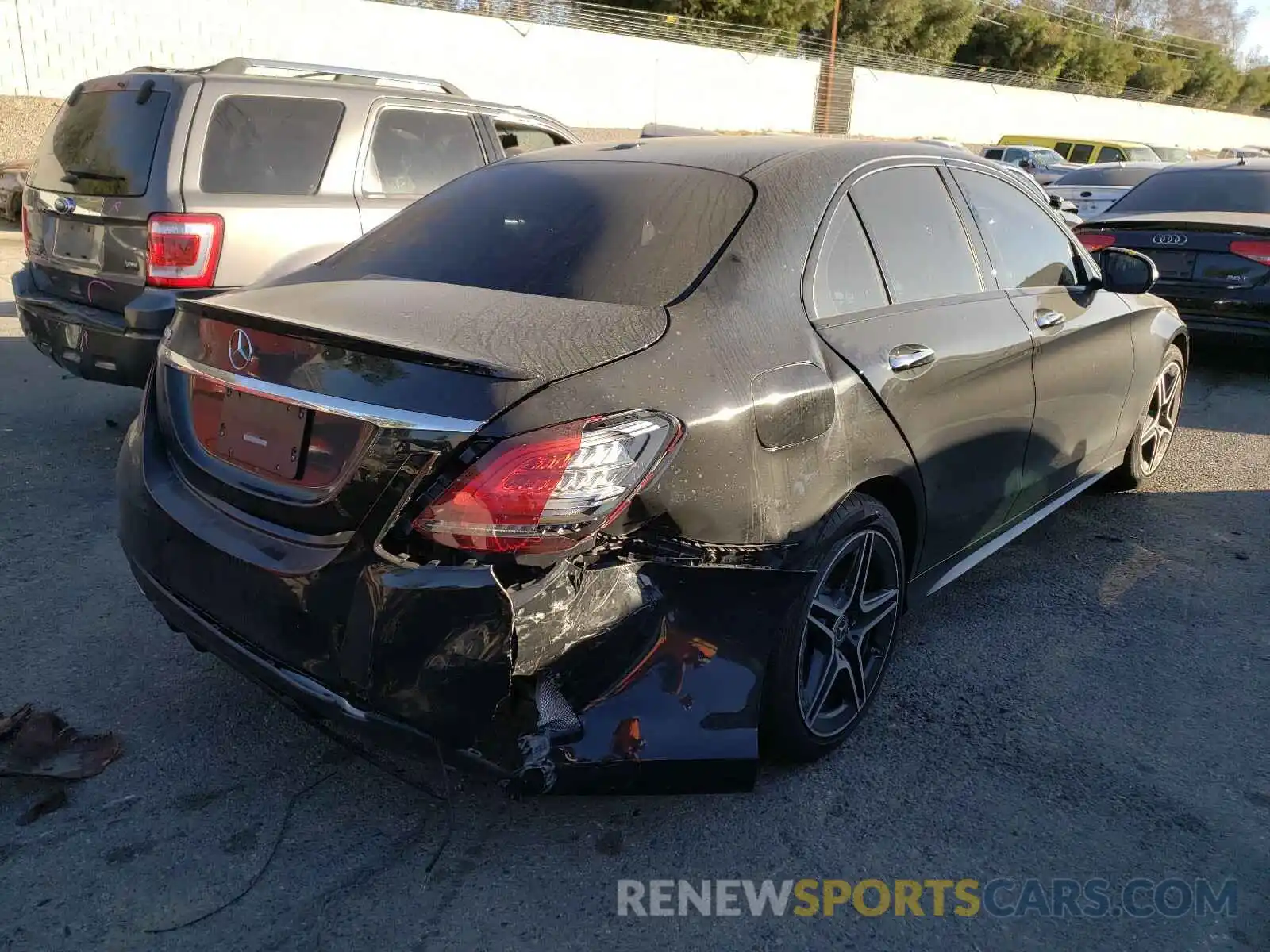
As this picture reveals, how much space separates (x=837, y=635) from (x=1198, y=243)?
6157mm

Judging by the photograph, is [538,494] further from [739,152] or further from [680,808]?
[739,152]

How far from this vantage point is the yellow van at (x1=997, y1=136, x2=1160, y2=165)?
84.8 ft

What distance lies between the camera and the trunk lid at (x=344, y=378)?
7.11 feet

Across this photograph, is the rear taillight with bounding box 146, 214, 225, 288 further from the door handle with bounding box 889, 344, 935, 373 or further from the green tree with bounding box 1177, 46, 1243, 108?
the green tree with bounding box 1177, 46, 1243, 108

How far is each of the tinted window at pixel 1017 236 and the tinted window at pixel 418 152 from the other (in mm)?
3297

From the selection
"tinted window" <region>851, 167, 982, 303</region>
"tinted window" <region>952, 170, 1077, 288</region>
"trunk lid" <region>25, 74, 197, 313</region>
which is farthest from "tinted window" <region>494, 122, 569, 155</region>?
"tinted window" <region>851, 167, 982, 303</region>

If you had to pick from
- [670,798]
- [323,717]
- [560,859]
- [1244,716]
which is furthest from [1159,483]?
[323,717]

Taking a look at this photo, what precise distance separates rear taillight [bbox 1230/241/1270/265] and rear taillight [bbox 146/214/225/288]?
6.73 metres

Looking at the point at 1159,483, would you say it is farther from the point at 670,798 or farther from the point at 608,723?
the point at 608,723

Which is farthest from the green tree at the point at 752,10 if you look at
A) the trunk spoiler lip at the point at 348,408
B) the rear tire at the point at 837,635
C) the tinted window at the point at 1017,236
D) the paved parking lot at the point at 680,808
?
the trunk spoiler lip at the point at 348,408

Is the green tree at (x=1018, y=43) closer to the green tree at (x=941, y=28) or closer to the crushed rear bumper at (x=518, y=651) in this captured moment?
the green tree at (x=941, y=28)

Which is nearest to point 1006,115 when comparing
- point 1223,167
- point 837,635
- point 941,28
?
point 941,28

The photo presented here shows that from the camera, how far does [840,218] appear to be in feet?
10.0

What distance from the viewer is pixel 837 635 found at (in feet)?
9.48
